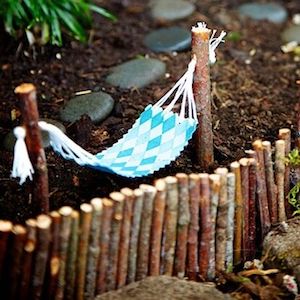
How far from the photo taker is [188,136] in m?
2.36

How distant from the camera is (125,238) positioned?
201 cm

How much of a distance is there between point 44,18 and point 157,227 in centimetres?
151

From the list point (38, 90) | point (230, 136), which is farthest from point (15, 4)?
point (230, 136)

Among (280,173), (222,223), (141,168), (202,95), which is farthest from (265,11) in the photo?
(222,223)

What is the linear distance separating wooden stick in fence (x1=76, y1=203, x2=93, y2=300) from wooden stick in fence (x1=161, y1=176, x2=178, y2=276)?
0.23 metres

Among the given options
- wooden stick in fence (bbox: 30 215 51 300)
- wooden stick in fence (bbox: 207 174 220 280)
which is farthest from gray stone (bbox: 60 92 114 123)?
wooden stick in fence (bbox: 30 215 51 300)

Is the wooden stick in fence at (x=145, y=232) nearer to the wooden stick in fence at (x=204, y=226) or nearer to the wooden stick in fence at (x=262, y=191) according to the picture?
the wooden stick in fence at (x=204, y=226)

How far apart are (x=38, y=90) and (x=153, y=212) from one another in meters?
1.24

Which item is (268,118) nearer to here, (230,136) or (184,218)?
(230,136)

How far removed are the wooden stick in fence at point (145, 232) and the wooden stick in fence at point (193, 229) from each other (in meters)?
0.12

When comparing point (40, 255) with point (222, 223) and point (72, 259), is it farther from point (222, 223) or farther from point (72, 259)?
point (222, 223)

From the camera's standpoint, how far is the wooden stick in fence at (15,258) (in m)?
1.89

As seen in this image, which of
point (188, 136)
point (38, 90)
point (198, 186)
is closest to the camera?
point (198, 186)

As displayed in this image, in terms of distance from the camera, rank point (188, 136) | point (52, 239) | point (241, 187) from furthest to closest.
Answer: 1. point (188, 136)
2. point (241, 187)
3. point (52, 239)
